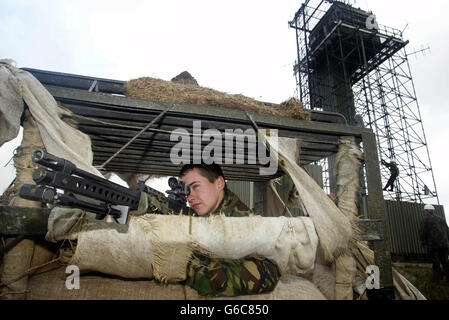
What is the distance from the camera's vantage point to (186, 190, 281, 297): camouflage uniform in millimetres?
2359

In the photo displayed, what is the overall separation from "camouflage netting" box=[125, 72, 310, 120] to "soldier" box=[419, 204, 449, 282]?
810 cm

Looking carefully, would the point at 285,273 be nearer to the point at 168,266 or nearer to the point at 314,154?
the point at 168,266

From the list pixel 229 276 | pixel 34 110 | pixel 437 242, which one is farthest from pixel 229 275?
pixel 437 242

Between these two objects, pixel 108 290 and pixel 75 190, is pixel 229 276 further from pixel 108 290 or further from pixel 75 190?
pixel 75 190

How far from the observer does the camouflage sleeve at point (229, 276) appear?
2.36 metres

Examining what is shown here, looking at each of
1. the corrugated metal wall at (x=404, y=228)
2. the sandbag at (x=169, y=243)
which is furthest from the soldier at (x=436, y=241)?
the sandbag at (x=169, y=243)

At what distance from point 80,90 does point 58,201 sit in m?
Result: 1.71

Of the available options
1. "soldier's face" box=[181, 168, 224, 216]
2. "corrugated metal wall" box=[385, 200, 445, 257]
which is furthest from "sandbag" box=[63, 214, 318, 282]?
"corrugated metal wall" box=[385, 200, 445, 257]

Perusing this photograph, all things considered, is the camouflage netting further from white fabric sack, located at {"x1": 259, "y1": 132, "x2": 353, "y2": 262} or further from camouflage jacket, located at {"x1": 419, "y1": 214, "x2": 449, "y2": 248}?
camouflage jacket, located at {"x1": 419, "y1": 214, "x2": 449, "y2": 248}

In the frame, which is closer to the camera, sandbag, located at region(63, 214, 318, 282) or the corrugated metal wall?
sandbag, located at region(63, 214, 318, 282)

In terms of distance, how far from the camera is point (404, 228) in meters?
13.2

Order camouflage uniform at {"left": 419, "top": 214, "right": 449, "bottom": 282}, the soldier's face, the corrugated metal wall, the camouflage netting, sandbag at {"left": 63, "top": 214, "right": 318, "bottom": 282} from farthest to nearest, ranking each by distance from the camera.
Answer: the corrugated metal wall
camouflage uniform at {"left": 419, "top": 214, "right": 449, "bottom": 282}
the soldier's face
the camouflage netting
sandbag at {"left": 63, "top": 214, "right": 318, "bottom": 282}

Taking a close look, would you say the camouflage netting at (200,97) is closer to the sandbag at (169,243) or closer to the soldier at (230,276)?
the sandbag at (169,243)
